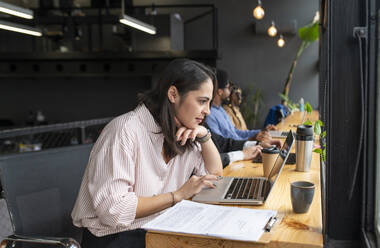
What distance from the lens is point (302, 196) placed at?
1142 mm

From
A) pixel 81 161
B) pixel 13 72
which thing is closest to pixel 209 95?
pixel 81 161

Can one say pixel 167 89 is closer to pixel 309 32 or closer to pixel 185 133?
pixel 185 133

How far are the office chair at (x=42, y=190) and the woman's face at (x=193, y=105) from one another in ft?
1.69

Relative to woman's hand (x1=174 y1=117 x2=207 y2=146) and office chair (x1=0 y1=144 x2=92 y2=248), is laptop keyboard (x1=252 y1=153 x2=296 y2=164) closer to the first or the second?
woman's hand (x1=174 y1=117 x2=207 y2=146)

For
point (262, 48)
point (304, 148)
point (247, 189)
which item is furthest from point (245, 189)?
point (262, 48)

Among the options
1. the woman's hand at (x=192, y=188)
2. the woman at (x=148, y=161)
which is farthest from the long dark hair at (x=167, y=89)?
the woman's hand at (x=192, y=188)

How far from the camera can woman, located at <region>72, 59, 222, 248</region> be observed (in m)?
1.29

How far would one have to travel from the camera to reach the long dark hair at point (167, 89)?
1545 mm

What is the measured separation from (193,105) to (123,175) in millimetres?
454

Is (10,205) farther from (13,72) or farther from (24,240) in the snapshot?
(13,72)

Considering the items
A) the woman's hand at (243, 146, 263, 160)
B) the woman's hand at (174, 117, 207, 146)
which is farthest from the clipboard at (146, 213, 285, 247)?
the woman's hand at (243, 146, 263, 160)

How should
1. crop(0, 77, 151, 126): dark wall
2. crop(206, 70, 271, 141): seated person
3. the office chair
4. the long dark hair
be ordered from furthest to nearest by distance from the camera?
crop(0, 77, 151, 126): dark wall, crop(206, 70, 271, 141): seated person, the long dark hair, the office chair

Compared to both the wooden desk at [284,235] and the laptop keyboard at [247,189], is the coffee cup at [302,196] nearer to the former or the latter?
the wooden desk at [284,235]

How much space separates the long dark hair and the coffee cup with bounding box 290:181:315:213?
0.58 metres
